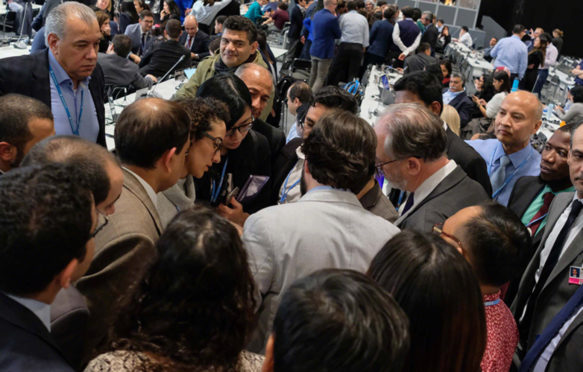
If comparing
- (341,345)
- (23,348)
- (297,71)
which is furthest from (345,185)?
(297,71)

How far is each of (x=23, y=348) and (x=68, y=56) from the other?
189 cm

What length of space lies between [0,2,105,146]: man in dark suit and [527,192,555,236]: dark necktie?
231cm

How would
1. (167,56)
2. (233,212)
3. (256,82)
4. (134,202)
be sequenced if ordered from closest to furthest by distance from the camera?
(134,202) < (233,212) < (256,82) < (167,56)

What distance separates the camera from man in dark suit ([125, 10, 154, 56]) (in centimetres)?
691

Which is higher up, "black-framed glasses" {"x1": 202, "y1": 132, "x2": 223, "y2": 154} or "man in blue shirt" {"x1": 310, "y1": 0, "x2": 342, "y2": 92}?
"black-framed glasses" {"x1": 202, "y1": 132, "x2": 223, "y2": 154}

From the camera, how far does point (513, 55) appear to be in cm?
845

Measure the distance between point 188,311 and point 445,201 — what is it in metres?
1.27

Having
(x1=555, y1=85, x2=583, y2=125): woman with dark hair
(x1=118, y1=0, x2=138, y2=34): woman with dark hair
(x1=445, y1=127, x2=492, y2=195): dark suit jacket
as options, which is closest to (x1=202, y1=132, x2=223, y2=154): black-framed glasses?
(x1=445, y1=127, x2=492, y2=195): dark suit jacket

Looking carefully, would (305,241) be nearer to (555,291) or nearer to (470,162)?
(555,291)

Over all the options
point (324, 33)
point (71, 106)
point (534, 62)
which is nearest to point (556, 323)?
point (71, 106)

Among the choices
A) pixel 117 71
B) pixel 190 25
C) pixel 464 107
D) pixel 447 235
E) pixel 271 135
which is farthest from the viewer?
pixel 190 25

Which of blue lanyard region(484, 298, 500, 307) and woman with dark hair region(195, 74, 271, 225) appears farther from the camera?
woman with dark hair region(195, 74, 271, 225)

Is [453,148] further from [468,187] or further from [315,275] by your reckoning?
[315,275]

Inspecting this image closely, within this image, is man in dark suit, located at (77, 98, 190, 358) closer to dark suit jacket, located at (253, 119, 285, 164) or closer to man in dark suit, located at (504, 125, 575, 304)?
dark suit jacket, located at (253, 119, 285, 164)
